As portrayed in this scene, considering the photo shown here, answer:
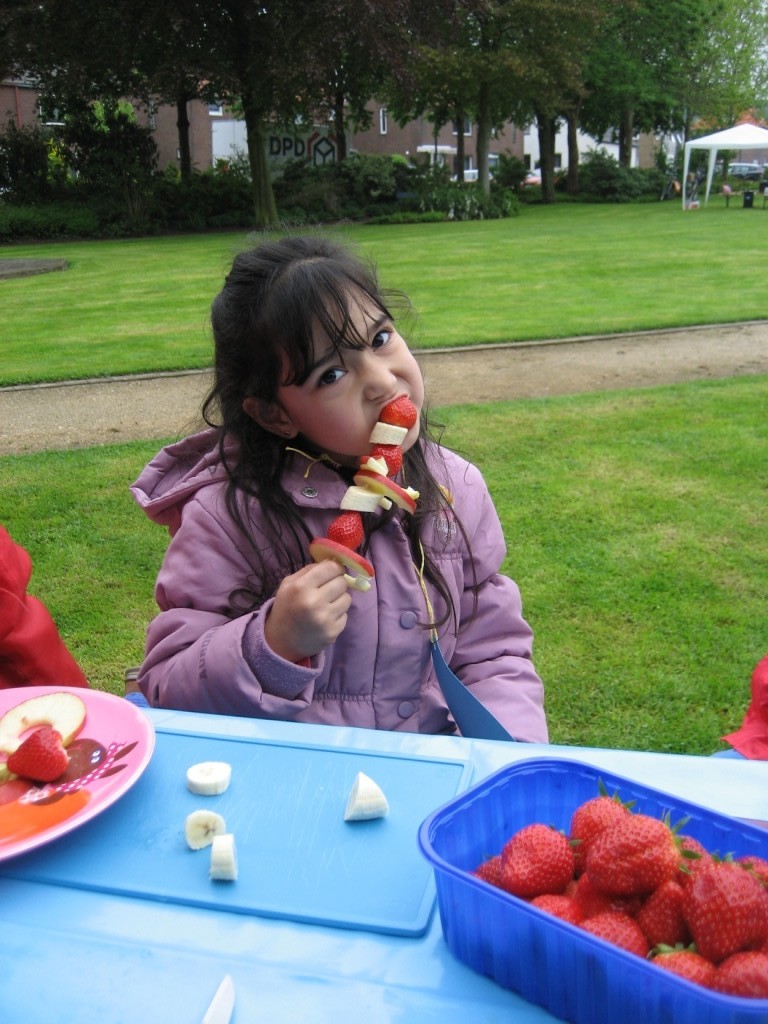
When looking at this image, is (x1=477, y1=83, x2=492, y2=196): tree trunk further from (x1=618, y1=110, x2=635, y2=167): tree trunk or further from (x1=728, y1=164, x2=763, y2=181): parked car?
(x1=728, y1=164, x2=763, y2=181): parked car

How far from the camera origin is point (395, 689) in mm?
1964

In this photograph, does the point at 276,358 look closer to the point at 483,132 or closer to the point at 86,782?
the point at 86,782

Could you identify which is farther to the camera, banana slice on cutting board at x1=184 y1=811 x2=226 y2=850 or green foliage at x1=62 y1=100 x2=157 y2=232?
green foliage at x1=62 y1=100 x2=157 y2=232

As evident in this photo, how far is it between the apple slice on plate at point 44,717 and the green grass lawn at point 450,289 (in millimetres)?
1097

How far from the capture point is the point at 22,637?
86.3 inches

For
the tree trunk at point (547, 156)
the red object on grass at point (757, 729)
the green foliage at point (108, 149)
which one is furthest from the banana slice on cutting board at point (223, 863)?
the tree trunk at point (547, 156)

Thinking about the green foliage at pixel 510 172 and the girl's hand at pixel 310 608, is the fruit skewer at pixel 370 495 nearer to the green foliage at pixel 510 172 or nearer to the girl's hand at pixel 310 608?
the girl's hand at pixel 310 608

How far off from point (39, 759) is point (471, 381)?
249 inches

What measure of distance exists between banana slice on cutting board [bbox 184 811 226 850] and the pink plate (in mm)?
124

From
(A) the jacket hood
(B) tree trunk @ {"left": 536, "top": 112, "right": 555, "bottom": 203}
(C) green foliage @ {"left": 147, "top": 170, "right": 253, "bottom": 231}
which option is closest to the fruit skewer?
(A) the jacket hood

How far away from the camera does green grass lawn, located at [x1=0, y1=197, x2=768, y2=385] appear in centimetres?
901

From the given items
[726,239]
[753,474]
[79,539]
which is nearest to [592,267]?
[726,239]

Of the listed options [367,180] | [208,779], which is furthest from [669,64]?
[208,779]

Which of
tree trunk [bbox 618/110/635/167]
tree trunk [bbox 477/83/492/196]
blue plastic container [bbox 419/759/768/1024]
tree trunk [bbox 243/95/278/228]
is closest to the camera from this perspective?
blue plastic container [bbox 419/759/768/1024]
